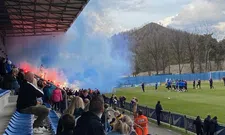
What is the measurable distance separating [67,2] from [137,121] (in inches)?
854

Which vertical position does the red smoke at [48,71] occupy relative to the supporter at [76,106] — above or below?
above

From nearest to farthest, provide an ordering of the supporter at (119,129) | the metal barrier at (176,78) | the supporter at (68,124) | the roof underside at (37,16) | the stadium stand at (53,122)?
the supporter at (68,124)
the supporter at (119,129)
the stadium stand at (53,122)
the roof underside at (37,16)
the metal barrier at (176,78)

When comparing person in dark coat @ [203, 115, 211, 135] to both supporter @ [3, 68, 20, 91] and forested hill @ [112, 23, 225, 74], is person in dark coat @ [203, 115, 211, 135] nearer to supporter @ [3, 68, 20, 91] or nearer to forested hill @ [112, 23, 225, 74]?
supporter @ [3, 68, 20, 91]

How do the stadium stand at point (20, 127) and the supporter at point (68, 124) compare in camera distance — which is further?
the stadium stand at point (20, 127)

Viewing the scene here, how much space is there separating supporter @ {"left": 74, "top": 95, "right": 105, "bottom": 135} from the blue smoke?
42.4 metres

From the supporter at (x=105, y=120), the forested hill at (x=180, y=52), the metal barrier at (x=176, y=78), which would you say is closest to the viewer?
A: the supporter at (x=105, y=120)

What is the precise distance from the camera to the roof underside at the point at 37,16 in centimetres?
3356

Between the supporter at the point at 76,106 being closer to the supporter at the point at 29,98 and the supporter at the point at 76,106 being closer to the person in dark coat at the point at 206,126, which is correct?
the supporter at the point at 29,98

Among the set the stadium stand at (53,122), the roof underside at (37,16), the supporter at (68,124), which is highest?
the roof underside at (37,16)

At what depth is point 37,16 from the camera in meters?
40.1

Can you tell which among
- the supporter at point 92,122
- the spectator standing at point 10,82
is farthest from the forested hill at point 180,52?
the supporter at point 92,122

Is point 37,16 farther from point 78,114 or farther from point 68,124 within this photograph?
point 68,124

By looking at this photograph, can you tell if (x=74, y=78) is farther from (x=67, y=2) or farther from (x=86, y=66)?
(x=67, y=2)

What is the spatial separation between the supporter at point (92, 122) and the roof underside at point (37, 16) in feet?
90.5
